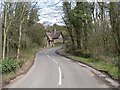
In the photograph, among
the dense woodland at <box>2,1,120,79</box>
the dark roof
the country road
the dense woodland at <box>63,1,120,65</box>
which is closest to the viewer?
the country road

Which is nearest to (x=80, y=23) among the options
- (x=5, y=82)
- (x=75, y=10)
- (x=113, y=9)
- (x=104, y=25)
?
(x=75, y=10)

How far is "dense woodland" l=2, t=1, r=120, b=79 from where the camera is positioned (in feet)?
90.0

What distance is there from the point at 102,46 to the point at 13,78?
21066 mm

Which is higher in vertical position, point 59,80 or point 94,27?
point 94,27

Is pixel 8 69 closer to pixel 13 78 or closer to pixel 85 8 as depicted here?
pixel 13 78

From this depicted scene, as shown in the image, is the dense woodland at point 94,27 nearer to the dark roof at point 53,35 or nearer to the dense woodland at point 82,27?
the dense woodland at point 82,27

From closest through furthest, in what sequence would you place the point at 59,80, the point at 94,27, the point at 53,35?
the point at 59,80, the point at 94,27, the point at 53,35

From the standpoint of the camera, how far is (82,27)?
5394 cm

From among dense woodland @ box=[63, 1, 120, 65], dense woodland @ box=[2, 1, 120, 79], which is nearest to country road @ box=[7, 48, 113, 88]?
dense woodland @ box=[2, 1, 120, 79]

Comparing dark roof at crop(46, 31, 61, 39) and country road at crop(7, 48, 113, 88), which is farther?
dark roof at crop(46, 31, 61, 39)

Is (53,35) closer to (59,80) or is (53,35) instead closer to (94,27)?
(94,27)

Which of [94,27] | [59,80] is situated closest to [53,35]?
[94,27]

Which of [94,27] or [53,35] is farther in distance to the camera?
[53,35]

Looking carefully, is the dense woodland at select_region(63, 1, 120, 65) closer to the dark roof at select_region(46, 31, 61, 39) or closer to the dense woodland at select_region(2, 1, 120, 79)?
the dense woodland at select_region(2, 1, 120, 79)
